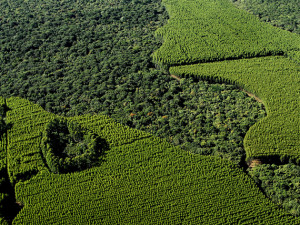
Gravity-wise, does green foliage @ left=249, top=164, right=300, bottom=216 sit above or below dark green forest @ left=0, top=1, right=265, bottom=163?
below

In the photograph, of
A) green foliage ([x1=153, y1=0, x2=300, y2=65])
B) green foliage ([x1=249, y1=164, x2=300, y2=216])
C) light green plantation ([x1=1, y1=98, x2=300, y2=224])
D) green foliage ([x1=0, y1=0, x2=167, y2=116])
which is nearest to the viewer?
light green plantation ([x1=1, y1=98, x2=300, y2=224])

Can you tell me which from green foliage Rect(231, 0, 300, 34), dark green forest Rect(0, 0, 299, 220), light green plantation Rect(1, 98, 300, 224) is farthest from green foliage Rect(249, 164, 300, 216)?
green foliage Rect(231, 0, 300, 34)

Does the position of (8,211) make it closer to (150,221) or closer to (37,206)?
(37,206)

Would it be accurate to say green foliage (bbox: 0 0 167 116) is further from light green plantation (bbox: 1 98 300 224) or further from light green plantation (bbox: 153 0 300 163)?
light green plantation (bbox: 1 98 300 224)

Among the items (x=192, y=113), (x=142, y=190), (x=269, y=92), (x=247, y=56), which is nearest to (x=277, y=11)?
(x=247, y=56)

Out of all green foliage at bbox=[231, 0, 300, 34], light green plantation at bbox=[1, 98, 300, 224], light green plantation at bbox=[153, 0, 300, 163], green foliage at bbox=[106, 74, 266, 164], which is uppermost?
green foliage at bbox=[231, 0, 300, 34]

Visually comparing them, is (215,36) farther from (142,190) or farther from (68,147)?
(142,190)

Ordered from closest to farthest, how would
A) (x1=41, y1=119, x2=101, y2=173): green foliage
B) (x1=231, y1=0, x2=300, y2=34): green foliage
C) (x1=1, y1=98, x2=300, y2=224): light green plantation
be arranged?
(x1=1, y1=98, x2=300, y2=224): light green plantation → (x1=41, y1=119, x2=101, y2=173): green foliage → (x1=231, y1=0, x2=300, y2=34): green foliage

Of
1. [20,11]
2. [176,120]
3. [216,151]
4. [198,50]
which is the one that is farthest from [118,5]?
[216,151]
